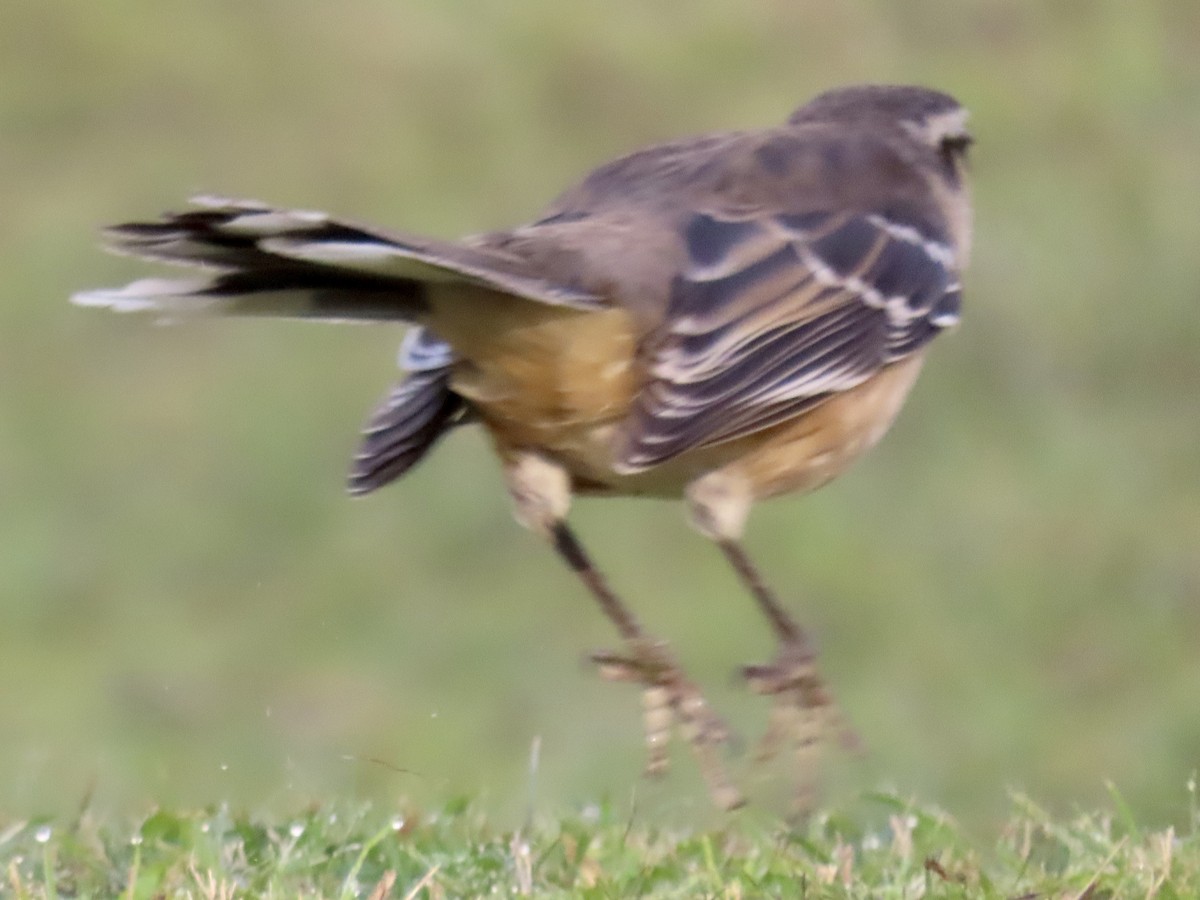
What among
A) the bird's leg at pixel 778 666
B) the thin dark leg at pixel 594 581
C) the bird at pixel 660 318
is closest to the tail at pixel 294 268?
the bird at pixel 660 318

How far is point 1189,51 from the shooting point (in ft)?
52.5

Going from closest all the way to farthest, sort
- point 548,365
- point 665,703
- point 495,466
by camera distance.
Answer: point 548,365 → point 665,703 → point 495,466

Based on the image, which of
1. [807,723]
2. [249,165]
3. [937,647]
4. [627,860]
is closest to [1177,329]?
[937,647]

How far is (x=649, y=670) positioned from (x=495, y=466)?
684 cm

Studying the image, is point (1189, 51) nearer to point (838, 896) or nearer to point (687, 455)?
point (687, 455)

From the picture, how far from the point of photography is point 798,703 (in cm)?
655

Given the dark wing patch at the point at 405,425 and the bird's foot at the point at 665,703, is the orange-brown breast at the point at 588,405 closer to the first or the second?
the dark wing patch at the point at 405,425

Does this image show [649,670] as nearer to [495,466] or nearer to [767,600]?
[767,600]

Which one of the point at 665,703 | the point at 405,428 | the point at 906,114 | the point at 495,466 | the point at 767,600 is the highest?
the point at 906,114

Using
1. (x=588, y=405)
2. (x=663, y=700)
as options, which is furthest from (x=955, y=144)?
(x=663, y=700)

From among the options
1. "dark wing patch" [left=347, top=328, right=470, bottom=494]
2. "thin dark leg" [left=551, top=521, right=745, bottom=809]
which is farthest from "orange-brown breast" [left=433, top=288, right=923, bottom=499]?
"thin dark leg" [left=551, top=521, right=745, bottom=809]

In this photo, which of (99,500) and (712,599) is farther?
(99,500)

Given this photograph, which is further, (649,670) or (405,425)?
(405,425)

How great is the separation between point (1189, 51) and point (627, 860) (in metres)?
11.9
